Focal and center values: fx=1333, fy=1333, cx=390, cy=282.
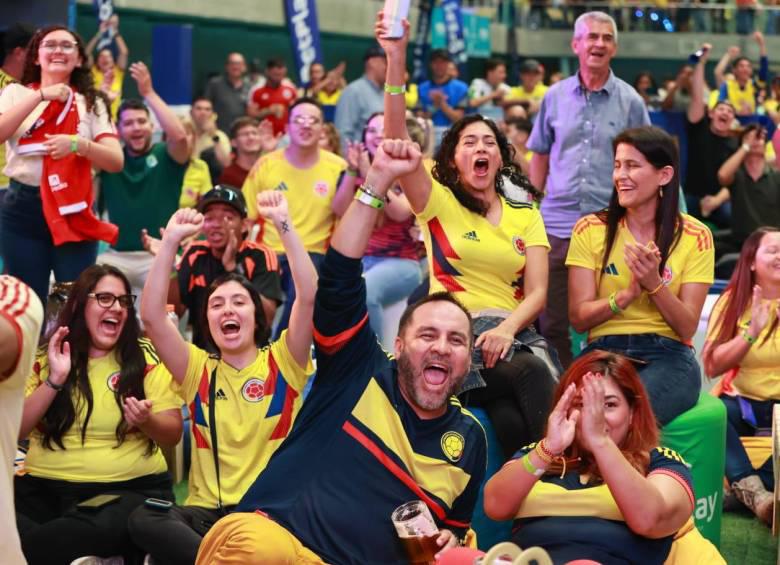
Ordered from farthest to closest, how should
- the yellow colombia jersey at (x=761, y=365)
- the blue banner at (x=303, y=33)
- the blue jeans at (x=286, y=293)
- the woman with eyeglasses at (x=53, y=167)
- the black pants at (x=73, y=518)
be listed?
1. the blue banner at (x=303, y=33)
2. the blue jeans at (x=286, y=293)
3. the yellow colombia jersey at (x=761, y=365)
4. the woman with eyeglasses at (x=53, y=167)
5. the black pants at (x=73, y=518)

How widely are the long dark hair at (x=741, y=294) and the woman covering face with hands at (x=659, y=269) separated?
2.63ft

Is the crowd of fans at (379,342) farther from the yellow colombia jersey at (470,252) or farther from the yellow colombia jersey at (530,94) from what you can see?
the yellow colombia jersey at (530,94)

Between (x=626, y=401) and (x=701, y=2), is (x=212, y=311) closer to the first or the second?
(x=626, y=401)

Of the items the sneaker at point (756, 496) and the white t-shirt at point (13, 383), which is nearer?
the white t-shirt at point (13, 383)

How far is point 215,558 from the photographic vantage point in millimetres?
3609

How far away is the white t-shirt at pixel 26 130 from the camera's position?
18.5ft

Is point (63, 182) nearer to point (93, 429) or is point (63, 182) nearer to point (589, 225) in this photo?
point (93, 429)

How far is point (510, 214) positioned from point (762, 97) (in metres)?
11.5

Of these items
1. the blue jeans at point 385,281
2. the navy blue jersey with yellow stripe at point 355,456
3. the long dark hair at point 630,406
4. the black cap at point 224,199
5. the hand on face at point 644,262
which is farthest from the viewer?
the blue jeans at point 385,281

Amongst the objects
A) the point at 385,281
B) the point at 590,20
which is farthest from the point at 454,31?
the point at 590,20

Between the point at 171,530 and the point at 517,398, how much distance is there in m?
1.25

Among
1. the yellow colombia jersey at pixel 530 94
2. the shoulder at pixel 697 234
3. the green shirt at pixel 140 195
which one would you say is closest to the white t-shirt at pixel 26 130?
the green shirt at pixel 140 195

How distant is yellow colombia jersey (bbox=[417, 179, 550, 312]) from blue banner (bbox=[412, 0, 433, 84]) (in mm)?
12589

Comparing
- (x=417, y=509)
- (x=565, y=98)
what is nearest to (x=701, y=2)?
(x=565, y=98)
